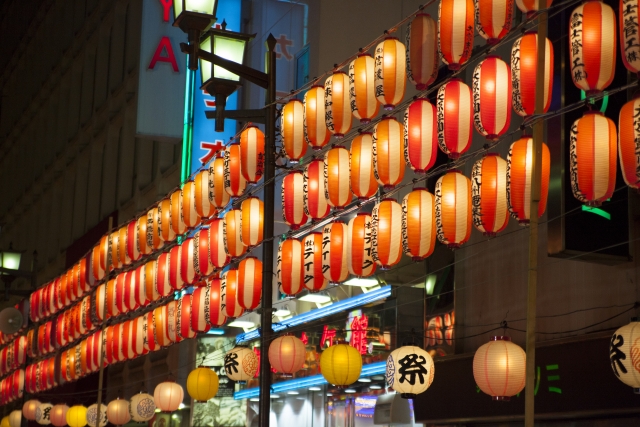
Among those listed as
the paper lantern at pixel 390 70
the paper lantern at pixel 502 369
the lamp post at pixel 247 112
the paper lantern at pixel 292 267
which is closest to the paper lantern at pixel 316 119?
the lamp post at pixel 247 112

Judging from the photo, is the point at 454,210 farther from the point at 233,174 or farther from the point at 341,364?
the point at 233,174

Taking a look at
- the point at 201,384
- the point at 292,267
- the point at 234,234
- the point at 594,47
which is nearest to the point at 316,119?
the point at 292,267

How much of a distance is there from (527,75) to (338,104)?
164 inches

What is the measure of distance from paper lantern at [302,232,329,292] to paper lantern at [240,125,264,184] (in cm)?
227

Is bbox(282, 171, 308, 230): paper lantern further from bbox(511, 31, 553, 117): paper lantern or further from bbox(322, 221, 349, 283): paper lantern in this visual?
bbox(511, 31, 553, 117): paper lantern

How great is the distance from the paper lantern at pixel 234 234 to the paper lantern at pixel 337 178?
3.61m

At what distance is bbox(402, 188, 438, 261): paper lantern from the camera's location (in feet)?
40.4

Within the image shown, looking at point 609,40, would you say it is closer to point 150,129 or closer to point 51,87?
point 150,129

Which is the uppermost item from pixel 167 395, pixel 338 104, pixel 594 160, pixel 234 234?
pixel 338 104

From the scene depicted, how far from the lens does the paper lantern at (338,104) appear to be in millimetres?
14219

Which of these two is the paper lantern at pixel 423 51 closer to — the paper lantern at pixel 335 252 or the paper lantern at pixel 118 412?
the paper lantern at pixel 335 252

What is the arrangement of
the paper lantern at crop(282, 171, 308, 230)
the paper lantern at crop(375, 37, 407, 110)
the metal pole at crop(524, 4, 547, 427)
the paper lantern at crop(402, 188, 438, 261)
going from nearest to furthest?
the metal pole at crop(524, 4, 547, 427)
the paper lantern at crop(402, 188, 438, 261)
the paper lantern at crop(375, 37, 407, 110)
the paper lantern at crop(282, 171, 308, 230)

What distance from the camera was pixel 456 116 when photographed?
11688 millimetres

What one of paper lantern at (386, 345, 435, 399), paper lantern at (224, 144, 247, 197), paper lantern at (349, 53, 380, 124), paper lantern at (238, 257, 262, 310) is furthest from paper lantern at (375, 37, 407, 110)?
paper lantern at (238, 257, 262, 310)
